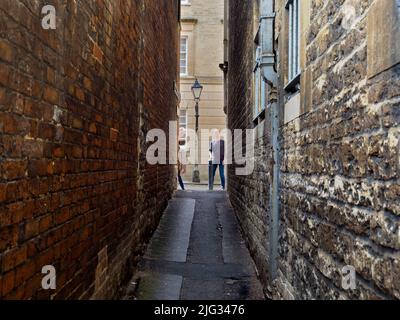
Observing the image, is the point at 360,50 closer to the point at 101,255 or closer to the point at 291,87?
the point at 291,87

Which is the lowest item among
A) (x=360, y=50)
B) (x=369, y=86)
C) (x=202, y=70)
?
(x=369, y=86)

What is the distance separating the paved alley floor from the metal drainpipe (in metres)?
0.89

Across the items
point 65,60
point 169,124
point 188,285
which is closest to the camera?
point 65,60

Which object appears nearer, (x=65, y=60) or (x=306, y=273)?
(x=65, y=60)

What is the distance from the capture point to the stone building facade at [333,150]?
1607 millimetres

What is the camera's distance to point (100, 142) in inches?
122

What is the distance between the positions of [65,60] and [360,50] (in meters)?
1.58

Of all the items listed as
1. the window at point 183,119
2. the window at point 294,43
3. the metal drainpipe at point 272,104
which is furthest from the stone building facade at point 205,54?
the window at point 294,43

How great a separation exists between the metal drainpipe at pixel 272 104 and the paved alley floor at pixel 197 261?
0.89m

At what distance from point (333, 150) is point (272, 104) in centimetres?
188

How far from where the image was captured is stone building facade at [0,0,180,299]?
1.67m

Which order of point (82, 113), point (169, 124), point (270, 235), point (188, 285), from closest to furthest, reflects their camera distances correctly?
point (82, 113), point (270, 235), point (188, 285), point (169, 124)

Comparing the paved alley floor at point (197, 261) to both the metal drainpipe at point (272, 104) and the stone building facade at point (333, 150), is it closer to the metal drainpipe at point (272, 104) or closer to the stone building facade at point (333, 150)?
the stone building facade at point (333, 150)

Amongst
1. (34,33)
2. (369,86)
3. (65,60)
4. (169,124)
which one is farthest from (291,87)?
(169,124)
